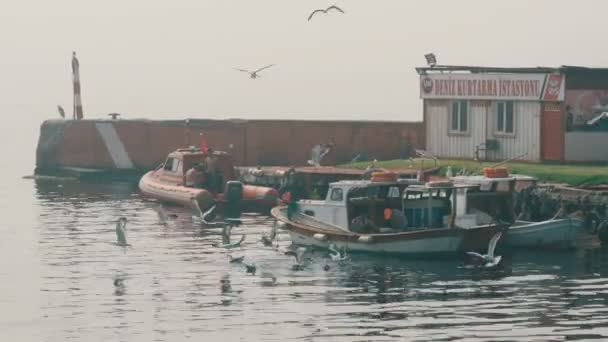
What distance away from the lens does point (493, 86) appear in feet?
203

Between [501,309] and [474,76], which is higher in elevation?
[474,76]

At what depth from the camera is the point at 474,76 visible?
6291 centimetres

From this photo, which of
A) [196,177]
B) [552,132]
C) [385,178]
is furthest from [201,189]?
[385,178]

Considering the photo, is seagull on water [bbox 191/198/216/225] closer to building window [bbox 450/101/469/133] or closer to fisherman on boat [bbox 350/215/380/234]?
fisherman on boat [bbox 350/215/380/234]

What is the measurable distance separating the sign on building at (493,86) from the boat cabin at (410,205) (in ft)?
45.5

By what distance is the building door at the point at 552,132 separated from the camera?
59719 mm

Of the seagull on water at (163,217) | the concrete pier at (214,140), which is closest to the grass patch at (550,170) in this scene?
the seagull on water at (163,217)

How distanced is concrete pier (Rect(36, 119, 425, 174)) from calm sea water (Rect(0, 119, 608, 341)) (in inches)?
823

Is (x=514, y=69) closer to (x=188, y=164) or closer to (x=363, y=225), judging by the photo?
(x=188, y=164)

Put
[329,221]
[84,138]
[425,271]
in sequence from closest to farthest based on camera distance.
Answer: [425,271]
[329,221]
[84,138]

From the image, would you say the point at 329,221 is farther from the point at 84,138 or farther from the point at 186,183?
the point at 84,138

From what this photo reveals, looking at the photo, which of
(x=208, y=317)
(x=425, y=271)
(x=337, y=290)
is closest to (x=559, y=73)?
(x=425, y=271)

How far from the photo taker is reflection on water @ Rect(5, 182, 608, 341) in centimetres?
3422

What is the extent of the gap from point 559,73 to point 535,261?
16.2 m
